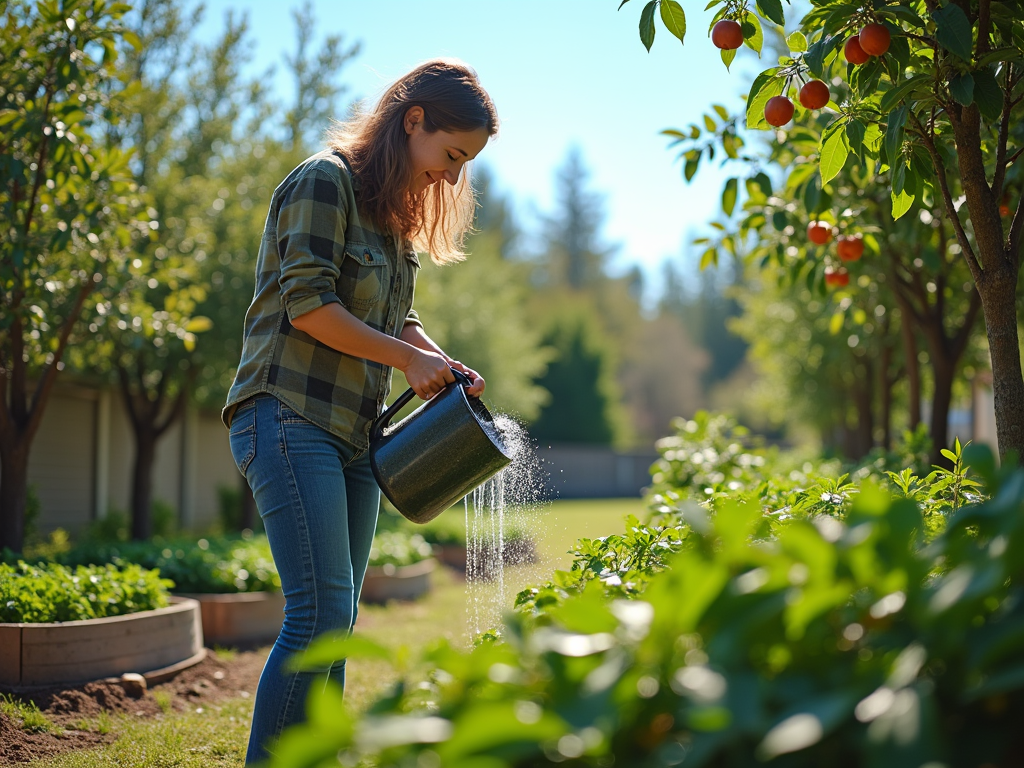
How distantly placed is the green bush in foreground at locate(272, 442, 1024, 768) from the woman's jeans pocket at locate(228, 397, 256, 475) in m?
1.26

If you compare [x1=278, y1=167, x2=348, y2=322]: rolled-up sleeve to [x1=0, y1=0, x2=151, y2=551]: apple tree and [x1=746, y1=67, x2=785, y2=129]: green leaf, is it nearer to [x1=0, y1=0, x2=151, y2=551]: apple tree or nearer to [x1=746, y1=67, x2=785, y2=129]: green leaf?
[x1=746, y1=67, x2=785, y2=129]: green leaf

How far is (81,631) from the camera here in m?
3.41

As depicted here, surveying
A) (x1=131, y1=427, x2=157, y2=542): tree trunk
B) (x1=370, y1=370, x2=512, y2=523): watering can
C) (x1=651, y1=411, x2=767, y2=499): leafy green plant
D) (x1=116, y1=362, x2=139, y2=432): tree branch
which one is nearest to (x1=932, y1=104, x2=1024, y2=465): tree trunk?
(x1=370, y1=370, x2=512, y2=523): watering can

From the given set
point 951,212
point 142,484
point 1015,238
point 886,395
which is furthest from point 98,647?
point 886,395

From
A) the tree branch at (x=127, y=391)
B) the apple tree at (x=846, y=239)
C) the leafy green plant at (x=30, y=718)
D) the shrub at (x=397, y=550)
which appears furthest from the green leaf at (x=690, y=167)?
the tree branch at (x=127, y=391)

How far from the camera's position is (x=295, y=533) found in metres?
2.02

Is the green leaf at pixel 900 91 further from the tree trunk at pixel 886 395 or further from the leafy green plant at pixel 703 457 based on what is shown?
the tree trunk at pixel 886 395

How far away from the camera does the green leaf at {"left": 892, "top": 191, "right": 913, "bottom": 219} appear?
2.36 meters

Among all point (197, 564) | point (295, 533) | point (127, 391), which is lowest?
point (197, 564)

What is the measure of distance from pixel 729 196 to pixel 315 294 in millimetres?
1989

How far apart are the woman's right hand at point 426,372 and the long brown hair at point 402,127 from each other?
0.43 m

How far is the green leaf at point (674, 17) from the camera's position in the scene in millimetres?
2154

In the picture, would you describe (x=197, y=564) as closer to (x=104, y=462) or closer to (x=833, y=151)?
(x=833, y=151)

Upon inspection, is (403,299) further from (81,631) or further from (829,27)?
(81,631)
